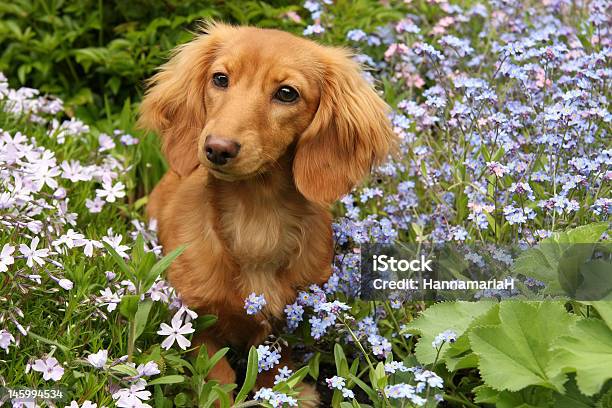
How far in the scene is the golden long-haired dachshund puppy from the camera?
2.71 m

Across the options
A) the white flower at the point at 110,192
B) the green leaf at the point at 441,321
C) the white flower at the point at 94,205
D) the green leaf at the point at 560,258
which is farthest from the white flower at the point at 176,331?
the green leaf at the point at 560,258

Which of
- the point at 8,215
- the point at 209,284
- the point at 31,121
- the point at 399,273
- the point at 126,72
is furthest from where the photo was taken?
→ the point at 126,72

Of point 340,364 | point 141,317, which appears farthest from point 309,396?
point 141,317

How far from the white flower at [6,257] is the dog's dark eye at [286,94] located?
3.14 ft

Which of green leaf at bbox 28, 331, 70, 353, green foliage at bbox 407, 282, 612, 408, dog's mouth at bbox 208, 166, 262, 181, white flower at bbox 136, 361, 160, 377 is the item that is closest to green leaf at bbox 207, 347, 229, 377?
white flower at bbox 136, 361, 160, 377

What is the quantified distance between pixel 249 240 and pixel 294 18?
1738 millimetres

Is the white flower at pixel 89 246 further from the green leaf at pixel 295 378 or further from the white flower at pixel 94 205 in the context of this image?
the green leaf at pixel 295 378

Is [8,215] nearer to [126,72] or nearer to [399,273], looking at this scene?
[399,273]

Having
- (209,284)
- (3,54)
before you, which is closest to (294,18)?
(3,54)

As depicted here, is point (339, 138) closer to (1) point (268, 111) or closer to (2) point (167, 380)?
(1) point (268, 111)

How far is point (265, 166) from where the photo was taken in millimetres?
2664

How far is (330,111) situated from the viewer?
2.82 meters

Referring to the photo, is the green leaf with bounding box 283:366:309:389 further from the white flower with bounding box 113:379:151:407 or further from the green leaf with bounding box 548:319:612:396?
the green leaf with bounding box 548:319:612:396

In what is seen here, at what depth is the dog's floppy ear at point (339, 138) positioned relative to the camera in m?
2.79
